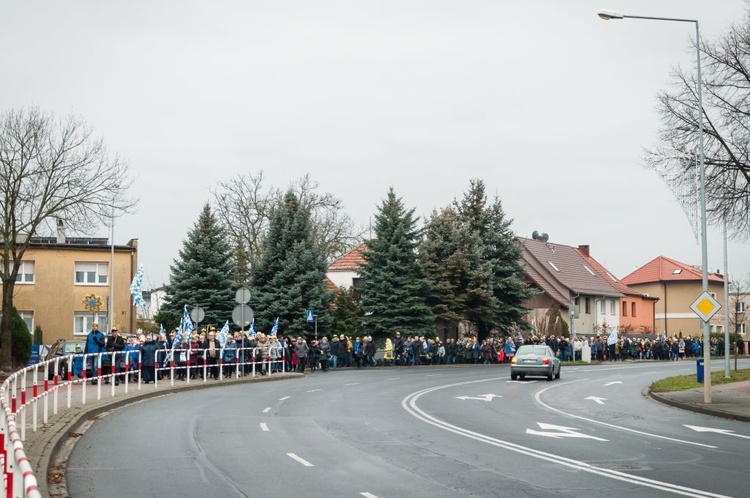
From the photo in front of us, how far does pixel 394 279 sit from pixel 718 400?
29557 mm

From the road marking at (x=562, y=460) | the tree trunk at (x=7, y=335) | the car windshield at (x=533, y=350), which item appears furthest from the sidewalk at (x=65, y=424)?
the car windshield at (x=533, y=350)

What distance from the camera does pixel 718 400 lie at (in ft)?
88.3

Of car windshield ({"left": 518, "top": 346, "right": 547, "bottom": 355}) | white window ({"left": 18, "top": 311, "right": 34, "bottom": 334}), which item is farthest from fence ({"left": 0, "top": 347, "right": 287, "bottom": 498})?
white window ({"left": 18, "top": 311, "right": 34, "bottom": 334})

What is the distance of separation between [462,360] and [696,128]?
26.5 meters

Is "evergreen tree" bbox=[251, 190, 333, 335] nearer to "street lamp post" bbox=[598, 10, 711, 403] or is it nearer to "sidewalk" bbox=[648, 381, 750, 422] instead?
"sidewalk" bbox=[648, 381, 750, 422]

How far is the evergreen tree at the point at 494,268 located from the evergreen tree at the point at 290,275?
965 cm

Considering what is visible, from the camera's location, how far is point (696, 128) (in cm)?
3209

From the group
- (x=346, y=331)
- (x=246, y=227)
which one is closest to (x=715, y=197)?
(x=346, y=331)

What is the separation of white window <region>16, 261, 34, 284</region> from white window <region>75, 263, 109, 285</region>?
2770mm

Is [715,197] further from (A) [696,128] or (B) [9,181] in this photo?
(B) [9,181]

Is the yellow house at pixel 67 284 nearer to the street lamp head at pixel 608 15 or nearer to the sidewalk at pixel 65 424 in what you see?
the sidewalk at pixel 65 424

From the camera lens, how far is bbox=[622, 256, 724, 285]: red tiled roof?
106 meters

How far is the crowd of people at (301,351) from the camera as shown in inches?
1217

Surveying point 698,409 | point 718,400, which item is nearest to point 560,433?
point 698,409
